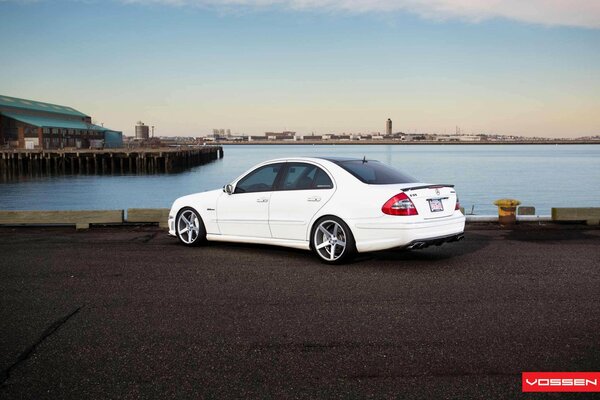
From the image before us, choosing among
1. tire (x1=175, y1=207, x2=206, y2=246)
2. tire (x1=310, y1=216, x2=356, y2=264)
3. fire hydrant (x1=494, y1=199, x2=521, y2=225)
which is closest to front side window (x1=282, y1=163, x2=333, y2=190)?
tire (x1=310, y1=216, x2=356, y2=264)

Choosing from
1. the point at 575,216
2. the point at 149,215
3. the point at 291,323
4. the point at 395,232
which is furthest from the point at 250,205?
the point at 575,216

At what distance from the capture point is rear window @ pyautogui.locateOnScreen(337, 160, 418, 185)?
8.91 metres

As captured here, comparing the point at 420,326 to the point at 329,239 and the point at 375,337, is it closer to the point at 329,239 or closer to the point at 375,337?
the point at 375,337

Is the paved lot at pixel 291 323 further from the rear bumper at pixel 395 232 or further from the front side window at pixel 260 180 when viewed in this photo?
the front side window at pixel 260 180

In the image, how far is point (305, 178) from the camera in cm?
945

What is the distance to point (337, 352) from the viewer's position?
4.95m

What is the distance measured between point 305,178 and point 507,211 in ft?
20.2

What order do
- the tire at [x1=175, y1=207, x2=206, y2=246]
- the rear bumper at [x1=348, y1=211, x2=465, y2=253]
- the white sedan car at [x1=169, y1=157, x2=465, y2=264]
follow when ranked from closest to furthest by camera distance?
the rear bumper at [x1=348, y1=211, x2=465, y2=253]
the white sedan car at [x1=169, y1=157, x2=465, y2=264]
the tire at [x1=175, y1=207, x2=206, y2=246]

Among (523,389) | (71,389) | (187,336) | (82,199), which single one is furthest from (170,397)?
(82,199)

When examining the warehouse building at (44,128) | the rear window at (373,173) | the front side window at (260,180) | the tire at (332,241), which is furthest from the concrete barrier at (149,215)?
the warehouse building at (44,128)

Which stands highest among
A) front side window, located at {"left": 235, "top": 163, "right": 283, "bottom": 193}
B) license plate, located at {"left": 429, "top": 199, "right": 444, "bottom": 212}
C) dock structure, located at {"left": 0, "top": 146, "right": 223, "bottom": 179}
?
front side window, located at {"left": 235, "top": 163, "right": 283, "bottom": 193}

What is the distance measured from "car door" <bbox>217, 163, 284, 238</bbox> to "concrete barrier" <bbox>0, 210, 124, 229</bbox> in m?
4.49

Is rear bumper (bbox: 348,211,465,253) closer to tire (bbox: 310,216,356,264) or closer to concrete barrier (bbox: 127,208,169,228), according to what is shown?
tire (bbox: 310,216,356,264)

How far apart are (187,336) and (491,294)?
351cm
